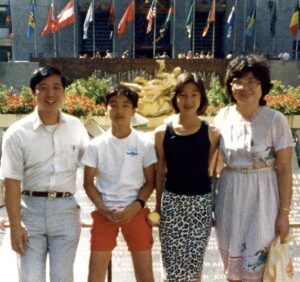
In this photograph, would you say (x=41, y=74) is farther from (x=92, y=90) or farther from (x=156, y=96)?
(x=92, y=90)

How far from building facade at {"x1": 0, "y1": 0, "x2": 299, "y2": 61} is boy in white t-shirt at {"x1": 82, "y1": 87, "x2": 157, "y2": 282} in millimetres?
26574

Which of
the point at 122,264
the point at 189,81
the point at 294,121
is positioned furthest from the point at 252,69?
the point at 294,121

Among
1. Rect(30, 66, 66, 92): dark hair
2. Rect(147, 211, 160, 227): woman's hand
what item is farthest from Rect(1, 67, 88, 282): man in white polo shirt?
Rect(147, 211, 160, 227): woman's hand

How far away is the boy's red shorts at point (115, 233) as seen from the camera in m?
3.06

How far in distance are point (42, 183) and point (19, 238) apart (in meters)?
0.35

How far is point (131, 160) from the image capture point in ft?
10.0

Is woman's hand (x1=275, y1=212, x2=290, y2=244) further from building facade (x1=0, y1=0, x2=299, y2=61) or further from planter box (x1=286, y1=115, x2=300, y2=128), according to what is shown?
building facade (x1=0, y1=0, x2=299, y2=61)

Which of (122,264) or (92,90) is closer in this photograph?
(122,264)

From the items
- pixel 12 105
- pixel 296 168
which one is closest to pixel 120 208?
pixel 296 168

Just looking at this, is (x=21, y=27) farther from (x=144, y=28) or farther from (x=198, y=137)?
(x=198, y=137)

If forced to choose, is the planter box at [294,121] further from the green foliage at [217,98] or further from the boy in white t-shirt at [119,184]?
the boy in white t-shirt at [119,184]

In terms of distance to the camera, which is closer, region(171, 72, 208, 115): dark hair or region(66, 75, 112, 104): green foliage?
region(171, 72, 208, 115): dark hair

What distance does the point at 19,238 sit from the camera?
2818 mm

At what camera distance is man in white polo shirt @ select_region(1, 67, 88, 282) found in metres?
2.82
